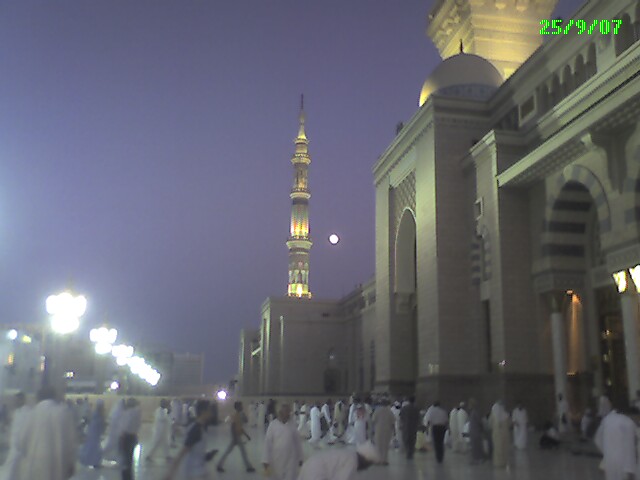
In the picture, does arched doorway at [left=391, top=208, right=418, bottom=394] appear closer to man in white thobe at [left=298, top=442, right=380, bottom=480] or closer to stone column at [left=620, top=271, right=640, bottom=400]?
stone column at [left=620, top=271, right=640, bottom=400]

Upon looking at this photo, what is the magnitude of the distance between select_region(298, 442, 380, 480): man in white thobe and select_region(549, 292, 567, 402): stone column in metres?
12.1

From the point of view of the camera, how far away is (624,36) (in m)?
14.2

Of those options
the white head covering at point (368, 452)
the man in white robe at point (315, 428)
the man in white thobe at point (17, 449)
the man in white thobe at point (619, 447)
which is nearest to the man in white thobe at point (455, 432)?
the man in white robe at point (315, 428)

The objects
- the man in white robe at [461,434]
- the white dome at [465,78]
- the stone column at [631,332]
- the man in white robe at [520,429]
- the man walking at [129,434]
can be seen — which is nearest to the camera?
the man walking at [129,434]

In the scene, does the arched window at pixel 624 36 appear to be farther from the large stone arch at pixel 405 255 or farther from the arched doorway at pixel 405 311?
the large stone arch at pixel 405 255

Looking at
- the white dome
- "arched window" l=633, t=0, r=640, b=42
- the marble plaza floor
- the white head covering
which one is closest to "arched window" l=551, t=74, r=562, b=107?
"arched window" l=633, t=0, r=640, b=42

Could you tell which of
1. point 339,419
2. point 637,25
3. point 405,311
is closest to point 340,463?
point 637,25

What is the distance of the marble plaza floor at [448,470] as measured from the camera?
8781 millimetres

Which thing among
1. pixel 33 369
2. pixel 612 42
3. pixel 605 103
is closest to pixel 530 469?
pixel 605 103

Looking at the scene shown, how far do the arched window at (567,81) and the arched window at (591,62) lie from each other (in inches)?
22.7

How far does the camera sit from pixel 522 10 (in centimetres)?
2705

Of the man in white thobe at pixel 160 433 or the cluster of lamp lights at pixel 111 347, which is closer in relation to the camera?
the man in white thobe at pixel 160 433

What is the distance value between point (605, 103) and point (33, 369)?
31904mm

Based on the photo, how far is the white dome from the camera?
20859mm
